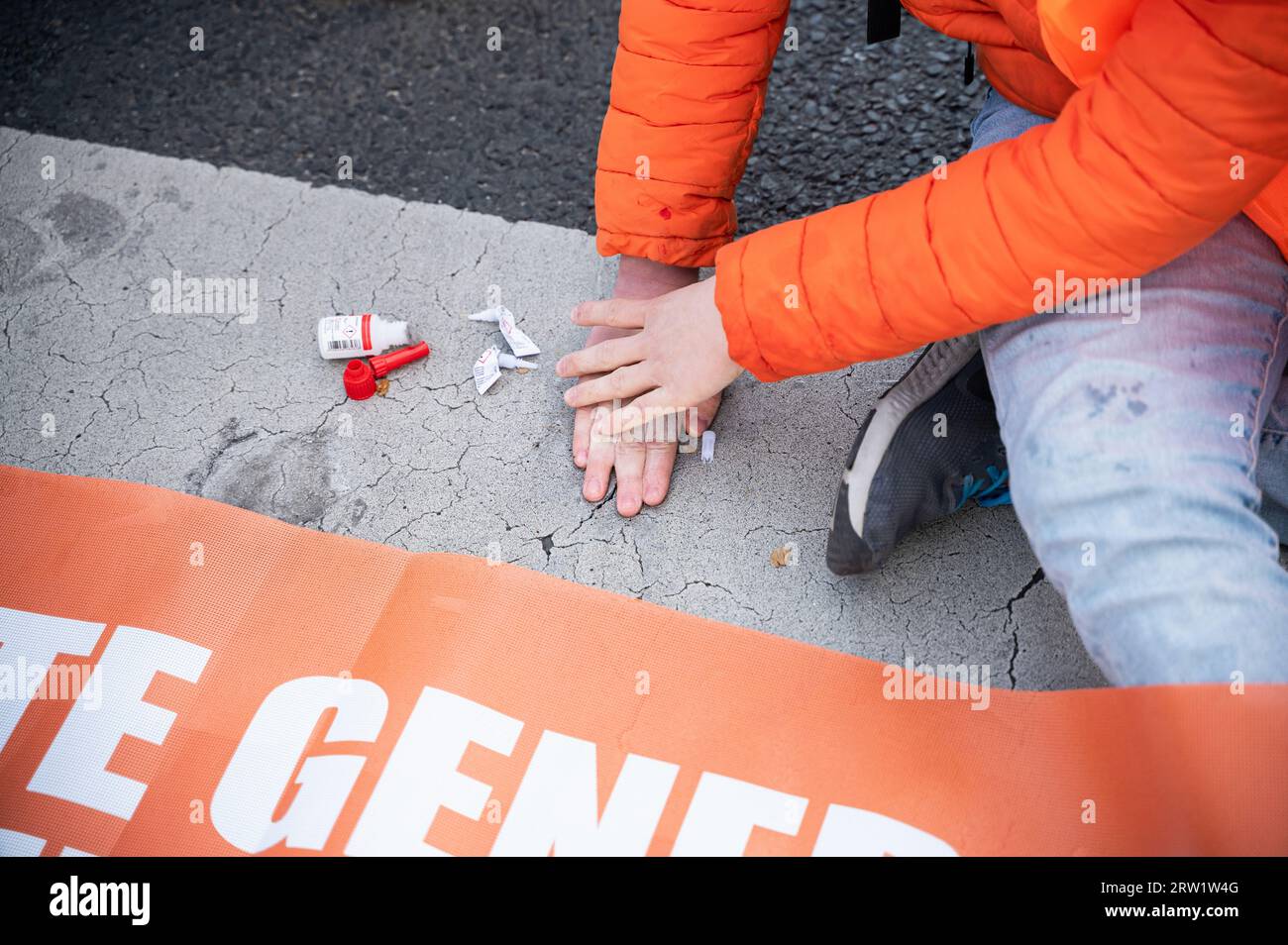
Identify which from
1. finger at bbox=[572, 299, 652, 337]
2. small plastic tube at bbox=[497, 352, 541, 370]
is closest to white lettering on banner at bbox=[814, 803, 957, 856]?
finger at bbox=[572, 299, 652, 337]

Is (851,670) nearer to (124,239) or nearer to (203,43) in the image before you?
(124,239)

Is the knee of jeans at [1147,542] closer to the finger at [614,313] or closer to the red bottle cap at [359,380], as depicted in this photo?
the finger at [614,313]

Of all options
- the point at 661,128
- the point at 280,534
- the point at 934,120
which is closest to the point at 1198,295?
the point at 661,128

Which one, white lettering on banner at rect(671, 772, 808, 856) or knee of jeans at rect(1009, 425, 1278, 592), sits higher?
knee of jeans at rect(1009, 425, 1278, 592)

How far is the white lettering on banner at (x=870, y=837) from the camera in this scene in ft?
3.47

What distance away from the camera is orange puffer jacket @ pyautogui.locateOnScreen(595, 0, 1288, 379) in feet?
2.85

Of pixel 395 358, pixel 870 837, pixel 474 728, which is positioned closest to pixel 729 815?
pixel 870 837

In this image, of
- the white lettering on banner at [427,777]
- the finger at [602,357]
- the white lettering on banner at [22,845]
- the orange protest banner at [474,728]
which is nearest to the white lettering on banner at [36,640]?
the orange protest banner at [474,728]

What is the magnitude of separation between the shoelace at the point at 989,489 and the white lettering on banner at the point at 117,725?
0.98 meters

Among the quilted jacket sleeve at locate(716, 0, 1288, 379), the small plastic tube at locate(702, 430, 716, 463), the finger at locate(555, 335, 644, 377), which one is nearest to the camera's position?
the quilted jacket sleeve at locate(716, 0, 1288, 379)

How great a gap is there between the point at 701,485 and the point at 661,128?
481 millimetres

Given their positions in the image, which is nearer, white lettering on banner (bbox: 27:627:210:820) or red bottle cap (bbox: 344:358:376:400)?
white lettering on banner (bbox: 27:627:210:820)

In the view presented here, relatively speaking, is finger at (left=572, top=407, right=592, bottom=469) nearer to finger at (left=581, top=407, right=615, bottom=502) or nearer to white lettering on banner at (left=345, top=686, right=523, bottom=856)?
finger at (left=581, top=407, right=615, bottom=502)

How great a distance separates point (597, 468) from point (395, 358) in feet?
1.22
